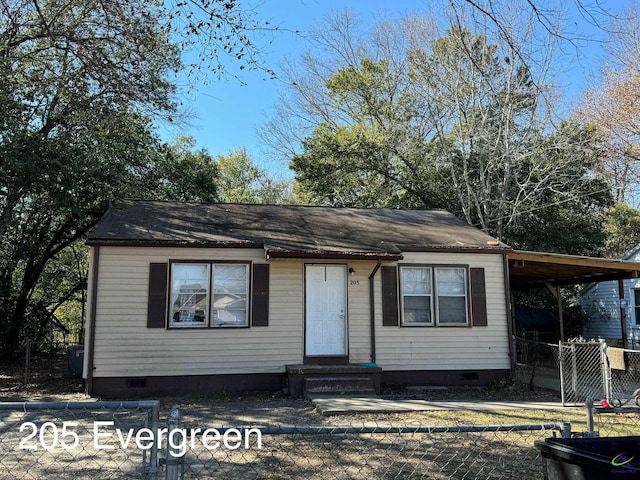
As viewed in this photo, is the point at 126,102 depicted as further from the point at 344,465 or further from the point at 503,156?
the point at 503,156

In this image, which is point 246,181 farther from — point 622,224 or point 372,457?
point 372,457

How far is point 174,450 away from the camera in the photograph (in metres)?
2.57

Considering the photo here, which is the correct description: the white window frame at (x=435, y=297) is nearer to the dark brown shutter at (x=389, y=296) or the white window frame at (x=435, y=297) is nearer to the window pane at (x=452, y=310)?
the window pane at (x=452, y=310)

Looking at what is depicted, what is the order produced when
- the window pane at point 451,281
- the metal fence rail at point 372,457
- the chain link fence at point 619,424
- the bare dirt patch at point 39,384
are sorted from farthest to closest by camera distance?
the window pane at point 451,281 → the bare dirt patch at point 39,384 → the chain link fence at point 619,424 → the metal fence rail at point 372,457

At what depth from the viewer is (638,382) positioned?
36.2ft

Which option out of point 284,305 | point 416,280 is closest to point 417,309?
point 416,280

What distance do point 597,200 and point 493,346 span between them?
14.0 m

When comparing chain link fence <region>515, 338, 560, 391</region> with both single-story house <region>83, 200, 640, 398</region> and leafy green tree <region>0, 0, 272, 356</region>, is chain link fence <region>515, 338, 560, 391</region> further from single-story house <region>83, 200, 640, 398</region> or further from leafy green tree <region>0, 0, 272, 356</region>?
leafy green tree <region>0, 0, 272, 356</region>

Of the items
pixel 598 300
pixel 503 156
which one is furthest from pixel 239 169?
pixel 598 300

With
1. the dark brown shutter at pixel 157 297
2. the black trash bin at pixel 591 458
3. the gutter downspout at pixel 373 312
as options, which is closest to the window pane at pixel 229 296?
the dark brown shutter at pixel 157 297

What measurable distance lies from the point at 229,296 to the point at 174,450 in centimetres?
727

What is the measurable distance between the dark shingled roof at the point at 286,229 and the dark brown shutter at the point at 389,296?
0.55m

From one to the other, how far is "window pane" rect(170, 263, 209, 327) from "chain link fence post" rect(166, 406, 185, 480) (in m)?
7.13

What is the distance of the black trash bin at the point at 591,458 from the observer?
91.0 inches
